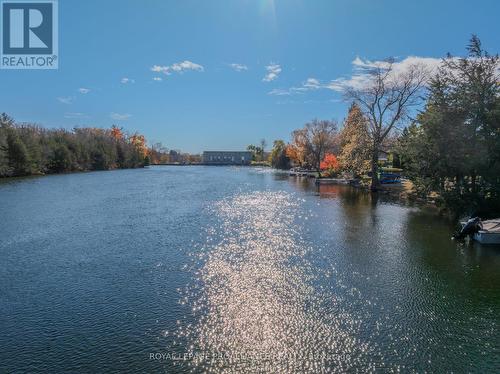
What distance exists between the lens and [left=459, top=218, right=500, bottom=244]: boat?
58.0 ft

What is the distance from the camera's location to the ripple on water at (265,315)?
25.8ft

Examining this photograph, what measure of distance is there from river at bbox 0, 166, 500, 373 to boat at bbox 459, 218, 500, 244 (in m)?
0.77

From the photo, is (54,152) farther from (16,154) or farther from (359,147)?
(359,147)

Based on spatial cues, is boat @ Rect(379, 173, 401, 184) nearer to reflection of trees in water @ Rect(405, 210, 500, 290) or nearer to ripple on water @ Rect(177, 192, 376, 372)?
reflection of trees in water @ Rect(405, 210, 500, 290)

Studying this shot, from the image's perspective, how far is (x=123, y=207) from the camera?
29984 mm

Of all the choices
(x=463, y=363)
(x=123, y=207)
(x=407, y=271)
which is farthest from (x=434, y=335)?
(x=123, y=207)

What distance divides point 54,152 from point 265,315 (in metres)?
84.1

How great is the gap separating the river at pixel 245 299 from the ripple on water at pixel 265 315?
4cm

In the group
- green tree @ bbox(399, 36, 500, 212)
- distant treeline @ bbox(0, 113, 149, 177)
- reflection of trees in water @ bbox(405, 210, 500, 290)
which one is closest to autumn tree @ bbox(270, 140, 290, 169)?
distant treeline @ bbox(0, 113, 149, 177)

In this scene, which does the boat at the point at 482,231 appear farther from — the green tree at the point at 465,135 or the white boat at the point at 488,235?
the green tree at the point at 465,135

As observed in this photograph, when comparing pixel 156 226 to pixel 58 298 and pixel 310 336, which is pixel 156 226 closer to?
pixel 58 298

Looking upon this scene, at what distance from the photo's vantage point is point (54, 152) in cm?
7975

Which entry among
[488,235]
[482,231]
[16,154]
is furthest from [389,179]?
[16,154]

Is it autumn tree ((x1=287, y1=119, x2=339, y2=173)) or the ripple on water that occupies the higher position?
autumn tree ((x1=287, y1=119, x2=339, y2=173))
